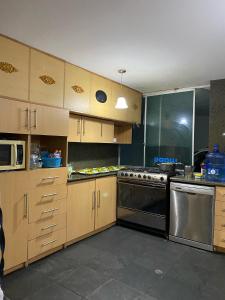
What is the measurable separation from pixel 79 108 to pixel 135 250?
1.97m

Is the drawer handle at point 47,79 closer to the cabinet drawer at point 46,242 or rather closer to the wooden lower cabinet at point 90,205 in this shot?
the wooden lower cabinet at point 90,205

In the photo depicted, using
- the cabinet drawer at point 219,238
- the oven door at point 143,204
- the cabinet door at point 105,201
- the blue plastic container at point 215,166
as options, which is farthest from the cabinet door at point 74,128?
the cabinet drawer at point 219,238

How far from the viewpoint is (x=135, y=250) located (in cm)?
281

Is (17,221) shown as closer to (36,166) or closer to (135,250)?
(36,166)

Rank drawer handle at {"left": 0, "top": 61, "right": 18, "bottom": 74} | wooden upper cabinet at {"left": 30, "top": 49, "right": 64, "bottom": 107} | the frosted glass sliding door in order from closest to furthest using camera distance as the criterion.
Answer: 1. drawer handle at {"left": 0, "top": 61, "right": 18, "bottom": 74}
2. wooden upper cabinet at {"left": 30, "top": 49, "right": 64, "bottom": 107}
3. the frosted glass sliding door

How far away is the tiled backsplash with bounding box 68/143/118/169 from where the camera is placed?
3.62m

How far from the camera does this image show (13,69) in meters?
2.21

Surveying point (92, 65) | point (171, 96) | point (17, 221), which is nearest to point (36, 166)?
point (17, 221)

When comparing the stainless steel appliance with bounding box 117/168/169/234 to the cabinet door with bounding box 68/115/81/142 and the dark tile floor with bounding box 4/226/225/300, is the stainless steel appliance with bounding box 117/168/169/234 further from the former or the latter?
the cabinet door with bounding box 68/115/81/142

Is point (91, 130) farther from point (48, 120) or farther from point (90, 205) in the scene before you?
point (90, 205)

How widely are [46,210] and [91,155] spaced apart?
5.19 feet

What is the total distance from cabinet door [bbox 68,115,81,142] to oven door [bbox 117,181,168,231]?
1074mm

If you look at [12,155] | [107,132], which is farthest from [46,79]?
[107,132]

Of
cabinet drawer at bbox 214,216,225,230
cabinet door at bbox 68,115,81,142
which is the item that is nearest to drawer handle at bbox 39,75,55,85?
cabinet door at bbox 68,115,81,142
